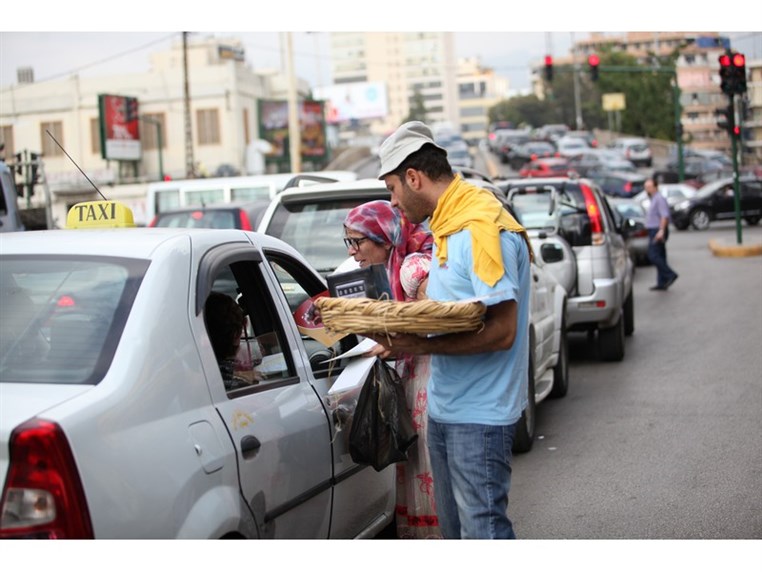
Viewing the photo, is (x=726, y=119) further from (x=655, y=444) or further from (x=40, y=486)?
(x=40, y=486)

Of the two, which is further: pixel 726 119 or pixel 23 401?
pixel 726 119

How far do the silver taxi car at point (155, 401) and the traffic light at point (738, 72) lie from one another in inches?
807

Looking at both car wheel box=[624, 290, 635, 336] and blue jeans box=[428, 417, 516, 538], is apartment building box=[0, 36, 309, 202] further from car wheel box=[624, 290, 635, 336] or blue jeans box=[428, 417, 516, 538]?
blue jeans box=[428, 417, 516, 538]

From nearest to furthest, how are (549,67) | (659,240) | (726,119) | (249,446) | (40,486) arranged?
(40,486), (249,446), (659,240), (726,119), (549,67)

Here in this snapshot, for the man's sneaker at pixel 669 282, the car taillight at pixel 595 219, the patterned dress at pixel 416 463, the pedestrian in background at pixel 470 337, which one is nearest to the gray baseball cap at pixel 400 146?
the pedestrian in background at pixel 470 337

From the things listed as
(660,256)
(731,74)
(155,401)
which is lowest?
(660,256)

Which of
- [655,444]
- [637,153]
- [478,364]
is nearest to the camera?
[478,364]

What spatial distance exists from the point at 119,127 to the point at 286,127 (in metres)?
12.6

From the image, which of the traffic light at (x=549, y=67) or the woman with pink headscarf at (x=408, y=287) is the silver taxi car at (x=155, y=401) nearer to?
the woman with pink headscarf at (x=408, y=287)

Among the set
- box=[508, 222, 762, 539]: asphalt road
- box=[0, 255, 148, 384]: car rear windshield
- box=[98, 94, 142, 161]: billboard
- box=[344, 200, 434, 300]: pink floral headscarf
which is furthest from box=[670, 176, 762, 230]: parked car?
box=[98, 94, 142, 161]: billboard

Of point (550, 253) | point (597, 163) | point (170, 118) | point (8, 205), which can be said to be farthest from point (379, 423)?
point (170, 118)

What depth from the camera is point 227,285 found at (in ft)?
15.6

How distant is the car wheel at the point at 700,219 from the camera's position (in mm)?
39688

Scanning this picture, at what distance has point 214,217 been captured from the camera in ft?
48.3
